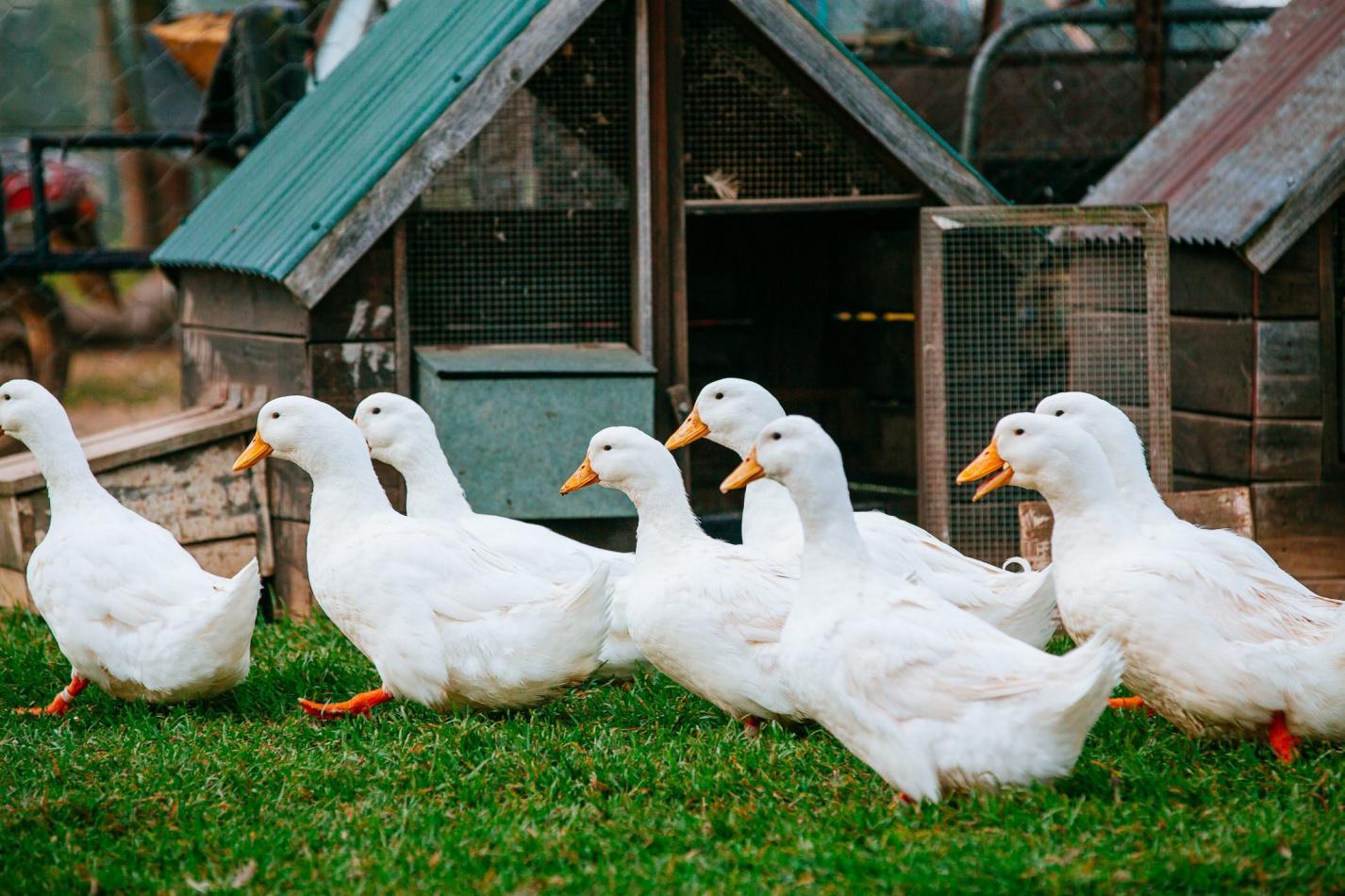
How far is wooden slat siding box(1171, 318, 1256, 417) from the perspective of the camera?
7090 mm

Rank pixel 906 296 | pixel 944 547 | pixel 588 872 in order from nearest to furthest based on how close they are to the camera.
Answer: pixel 588 872
pixel 944 547
pixel 906 296

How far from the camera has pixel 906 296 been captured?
8359 millimetres

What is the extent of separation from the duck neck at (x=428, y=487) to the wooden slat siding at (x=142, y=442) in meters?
→ 1.22

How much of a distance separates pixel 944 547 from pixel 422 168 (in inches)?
102

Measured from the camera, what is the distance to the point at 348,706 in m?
5.07

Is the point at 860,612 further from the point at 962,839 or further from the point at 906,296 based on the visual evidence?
the point at 906,296

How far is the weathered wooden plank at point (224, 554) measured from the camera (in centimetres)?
683

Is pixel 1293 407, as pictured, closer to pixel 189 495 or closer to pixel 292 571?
pixel 292 571

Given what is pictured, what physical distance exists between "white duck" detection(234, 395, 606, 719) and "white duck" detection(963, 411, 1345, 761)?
4.39 feet

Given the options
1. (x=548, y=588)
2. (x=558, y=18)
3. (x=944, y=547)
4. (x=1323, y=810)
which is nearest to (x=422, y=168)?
(x=558, y=18)

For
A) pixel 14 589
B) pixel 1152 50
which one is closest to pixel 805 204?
pixel 14 589

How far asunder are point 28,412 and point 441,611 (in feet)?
5.65

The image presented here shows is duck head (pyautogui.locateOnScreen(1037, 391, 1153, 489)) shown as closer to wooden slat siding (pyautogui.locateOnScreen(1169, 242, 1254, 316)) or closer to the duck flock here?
the duck flock

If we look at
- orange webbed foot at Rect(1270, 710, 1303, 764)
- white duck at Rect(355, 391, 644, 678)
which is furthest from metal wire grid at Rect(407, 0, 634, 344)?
orange webbed foot at Rect(1270, 710, 1303, 764)
